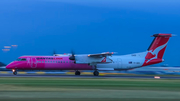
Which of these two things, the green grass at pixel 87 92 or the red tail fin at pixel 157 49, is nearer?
the green grass at pixel 87 92

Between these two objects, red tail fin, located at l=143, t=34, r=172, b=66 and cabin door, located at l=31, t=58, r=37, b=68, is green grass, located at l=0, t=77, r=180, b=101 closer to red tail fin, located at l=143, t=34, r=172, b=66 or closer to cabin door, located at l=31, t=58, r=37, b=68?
cabin door, located at l=31, t=58, r=37, b=68

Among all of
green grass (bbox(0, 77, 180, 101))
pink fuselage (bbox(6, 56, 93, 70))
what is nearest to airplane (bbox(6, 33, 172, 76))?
pink fuselage (bbox(6, 56, 93, 70))

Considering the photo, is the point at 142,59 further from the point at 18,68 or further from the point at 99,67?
the point at 18,68

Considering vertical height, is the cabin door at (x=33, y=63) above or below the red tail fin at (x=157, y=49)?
below

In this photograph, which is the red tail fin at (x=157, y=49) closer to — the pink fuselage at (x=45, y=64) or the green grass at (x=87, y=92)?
the pink fuselage at (x=45, y=64)

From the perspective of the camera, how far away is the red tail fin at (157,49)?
39.1 meters

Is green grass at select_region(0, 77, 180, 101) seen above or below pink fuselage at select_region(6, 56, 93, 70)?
below

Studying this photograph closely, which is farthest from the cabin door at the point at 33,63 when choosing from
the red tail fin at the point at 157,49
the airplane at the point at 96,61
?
the red tail fin at the point at 157,49

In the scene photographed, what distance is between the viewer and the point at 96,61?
122 ft

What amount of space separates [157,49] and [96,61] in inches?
407

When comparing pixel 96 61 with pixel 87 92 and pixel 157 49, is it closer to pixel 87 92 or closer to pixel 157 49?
pixel 157 49

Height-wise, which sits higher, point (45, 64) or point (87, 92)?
point (45, 64)

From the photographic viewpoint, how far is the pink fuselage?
35334 millimetres

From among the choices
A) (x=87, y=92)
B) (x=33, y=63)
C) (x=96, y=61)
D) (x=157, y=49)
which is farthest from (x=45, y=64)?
(x=87, y=92)
